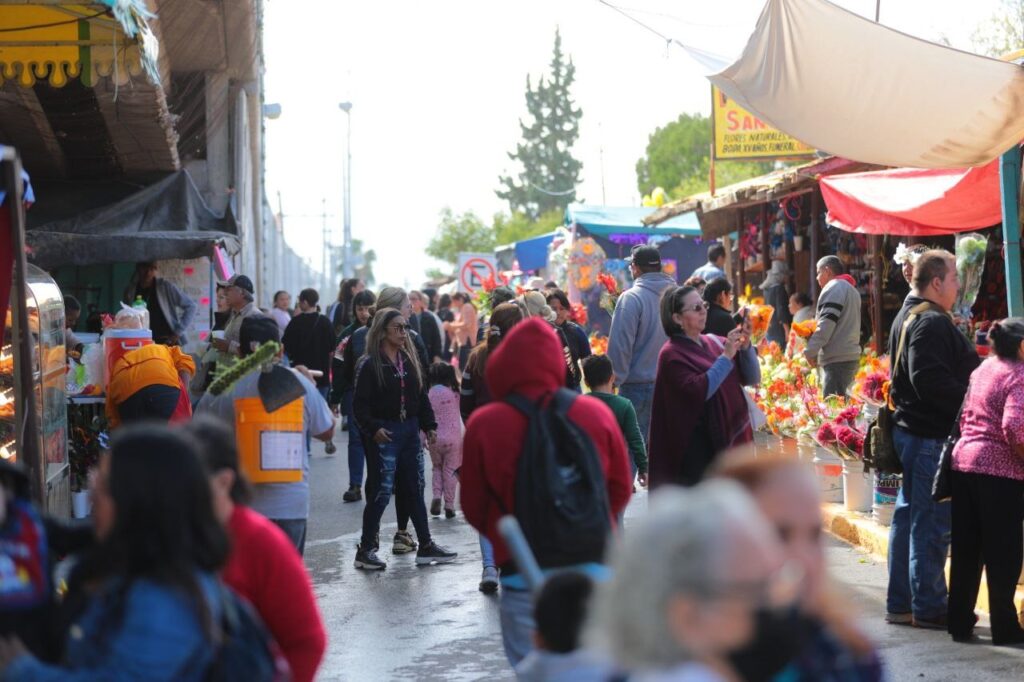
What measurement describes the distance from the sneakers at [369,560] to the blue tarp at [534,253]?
26049mm

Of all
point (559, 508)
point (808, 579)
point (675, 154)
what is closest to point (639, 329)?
point (559, 508)

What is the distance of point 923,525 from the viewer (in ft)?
25.1

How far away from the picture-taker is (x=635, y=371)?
9.80m

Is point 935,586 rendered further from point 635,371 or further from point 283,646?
point 283,646

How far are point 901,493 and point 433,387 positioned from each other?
498cm

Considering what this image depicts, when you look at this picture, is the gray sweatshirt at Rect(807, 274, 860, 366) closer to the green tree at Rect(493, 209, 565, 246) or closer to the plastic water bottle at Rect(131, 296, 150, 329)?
the plastic water bottle at Rect(131, 296, 150, 329)

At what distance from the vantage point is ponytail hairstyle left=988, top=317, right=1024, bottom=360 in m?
6.88

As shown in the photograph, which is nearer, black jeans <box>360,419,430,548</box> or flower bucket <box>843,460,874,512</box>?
black jeans <box>360,419,430,548</box>

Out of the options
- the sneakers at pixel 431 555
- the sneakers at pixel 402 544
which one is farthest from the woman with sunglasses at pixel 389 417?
the sneakers at pixel 402 544

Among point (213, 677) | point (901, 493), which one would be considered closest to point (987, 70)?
point (901, 493)

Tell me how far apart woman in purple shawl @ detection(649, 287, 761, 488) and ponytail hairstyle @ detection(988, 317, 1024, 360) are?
1.20 m

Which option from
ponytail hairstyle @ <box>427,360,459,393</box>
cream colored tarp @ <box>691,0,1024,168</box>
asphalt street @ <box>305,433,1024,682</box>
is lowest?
asphalt street @ <box>305,433,1024,682</box>

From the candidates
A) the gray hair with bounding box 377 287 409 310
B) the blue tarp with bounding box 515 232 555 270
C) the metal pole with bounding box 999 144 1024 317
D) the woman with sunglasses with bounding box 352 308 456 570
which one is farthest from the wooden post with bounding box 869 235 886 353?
the blue tarp with bounding box 515 232 555 270

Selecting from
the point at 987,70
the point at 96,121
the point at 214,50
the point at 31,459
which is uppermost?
the point at 214,50
